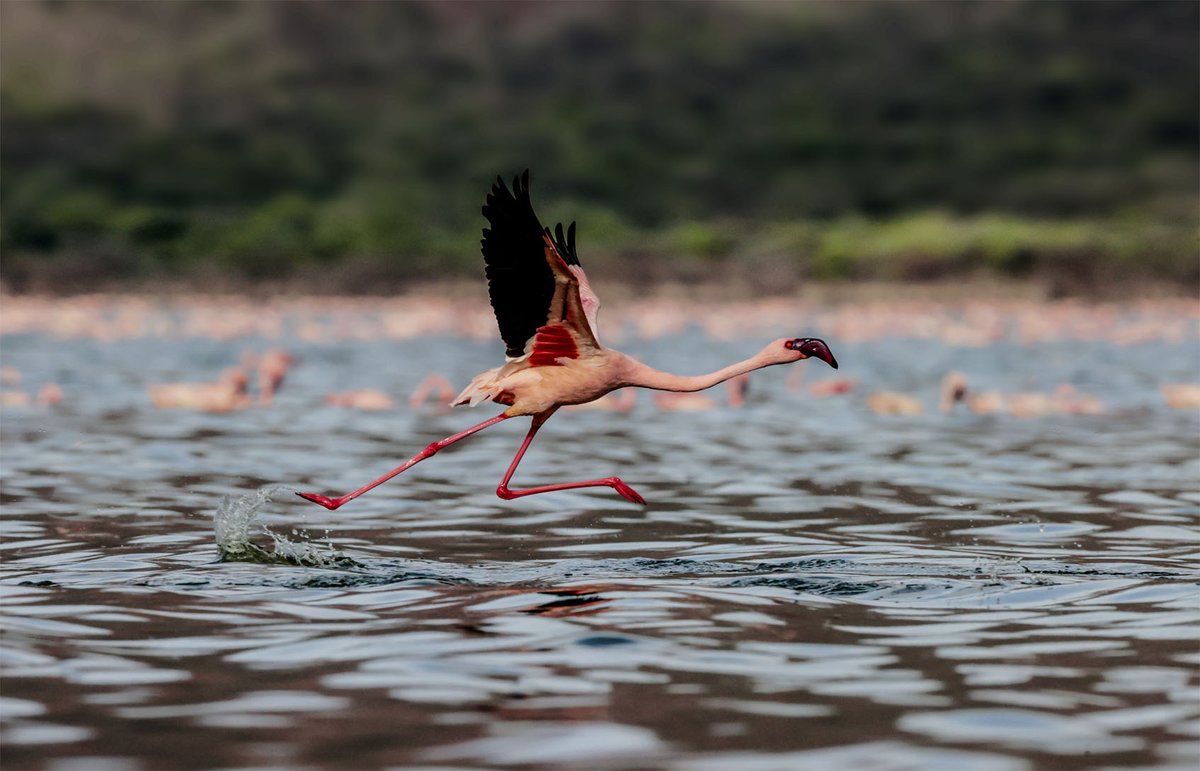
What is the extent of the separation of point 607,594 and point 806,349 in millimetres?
1925

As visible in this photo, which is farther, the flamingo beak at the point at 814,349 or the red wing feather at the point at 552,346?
the red wing feather at the point at 552,346

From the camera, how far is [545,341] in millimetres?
9469

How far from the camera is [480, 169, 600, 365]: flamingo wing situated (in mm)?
8625

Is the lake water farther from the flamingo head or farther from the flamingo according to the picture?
the flamingo head

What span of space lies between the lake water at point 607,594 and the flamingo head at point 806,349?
3.24 ft

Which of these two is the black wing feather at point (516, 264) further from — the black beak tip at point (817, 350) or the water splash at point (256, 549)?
the water splash at point (256, 549)

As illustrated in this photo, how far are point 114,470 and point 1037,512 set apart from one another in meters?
6.32

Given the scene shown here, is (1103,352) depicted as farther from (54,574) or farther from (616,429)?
(54,574)

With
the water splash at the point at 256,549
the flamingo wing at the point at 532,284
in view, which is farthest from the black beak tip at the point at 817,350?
the water splash at the point at 256,549

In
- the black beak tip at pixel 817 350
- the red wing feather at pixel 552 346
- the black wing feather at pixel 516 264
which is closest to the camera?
the black wing feather at pixel 516 264

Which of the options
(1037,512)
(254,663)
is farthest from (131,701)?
(1037,512)

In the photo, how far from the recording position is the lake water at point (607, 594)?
533cm

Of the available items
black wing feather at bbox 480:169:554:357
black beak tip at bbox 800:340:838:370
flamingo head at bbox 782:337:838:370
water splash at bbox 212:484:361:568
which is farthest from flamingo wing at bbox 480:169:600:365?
water splash at bbox 212:484:361:568

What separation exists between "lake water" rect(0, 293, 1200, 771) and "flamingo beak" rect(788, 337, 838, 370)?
983 mm
